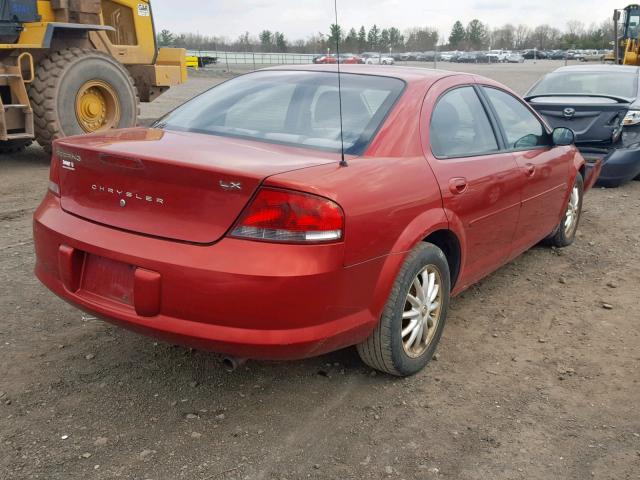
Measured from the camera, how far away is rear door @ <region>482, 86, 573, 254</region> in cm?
429

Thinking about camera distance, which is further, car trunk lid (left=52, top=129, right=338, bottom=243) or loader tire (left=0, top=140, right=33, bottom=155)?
loader tire (left=0, top=140, right=33, bottom=155)

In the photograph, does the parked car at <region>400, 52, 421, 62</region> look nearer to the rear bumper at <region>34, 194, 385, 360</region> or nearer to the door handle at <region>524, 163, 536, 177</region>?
the door handle at <region>524, 163, 536, 177</region>

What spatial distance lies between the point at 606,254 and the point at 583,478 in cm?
339

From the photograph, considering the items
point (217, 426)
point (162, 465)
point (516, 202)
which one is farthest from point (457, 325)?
point (162, 465)

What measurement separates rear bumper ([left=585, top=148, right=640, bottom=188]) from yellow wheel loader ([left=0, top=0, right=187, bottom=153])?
20.9 ft

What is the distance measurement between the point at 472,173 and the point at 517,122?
112 centimetres

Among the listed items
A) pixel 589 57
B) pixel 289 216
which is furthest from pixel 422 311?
pixel 589 57

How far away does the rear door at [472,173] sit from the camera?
11.3 ft

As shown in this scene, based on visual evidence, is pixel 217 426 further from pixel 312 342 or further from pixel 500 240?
pixel 500 240

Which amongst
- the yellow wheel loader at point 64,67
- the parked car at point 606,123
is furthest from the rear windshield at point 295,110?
the yellow wheel loader at point 64,67

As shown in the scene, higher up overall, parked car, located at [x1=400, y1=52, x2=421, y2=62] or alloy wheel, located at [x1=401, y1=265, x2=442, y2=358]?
parked car, located at [x1=400, y1=52, x2=421, y2=62]

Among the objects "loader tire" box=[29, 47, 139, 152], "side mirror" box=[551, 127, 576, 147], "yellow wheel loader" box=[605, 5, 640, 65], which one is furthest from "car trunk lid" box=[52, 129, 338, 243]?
"yellow wheel loader" box=[605, 5, 640, 65]

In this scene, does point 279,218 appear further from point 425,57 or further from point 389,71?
point 425,57

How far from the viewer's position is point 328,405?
309 cm
